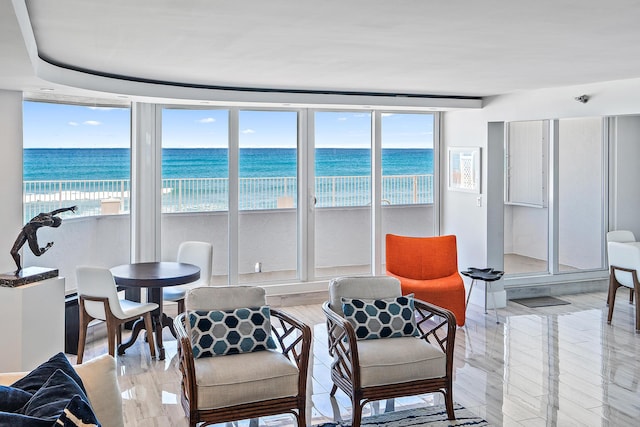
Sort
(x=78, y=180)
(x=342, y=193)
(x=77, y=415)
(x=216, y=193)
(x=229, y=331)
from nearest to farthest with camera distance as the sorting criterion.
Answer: (x=77, y=415) → (x=229, y=331) → (x=78, y=180) → (x=216, y=193) → (x=342, y=193)

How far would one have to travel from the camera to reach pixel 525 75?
5.25 m

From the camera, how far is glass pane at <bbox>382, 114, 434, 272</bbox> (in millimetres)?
7793

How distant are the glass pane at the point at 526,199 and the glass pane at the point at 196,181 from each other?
11.7ft

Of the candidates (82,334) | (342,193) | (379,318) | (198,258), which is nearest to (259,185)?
(342,193)

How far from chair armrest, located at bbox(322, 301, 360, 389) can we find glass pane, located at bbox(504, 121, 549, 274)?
410 cm

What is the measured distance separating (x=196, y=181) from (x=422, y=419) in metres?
3.97

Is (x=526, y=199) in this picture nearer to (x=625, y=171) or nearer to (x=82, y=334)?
(x=625, y=171)

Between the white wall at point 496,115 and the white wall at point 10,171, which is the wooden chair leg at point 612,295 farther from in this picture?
the white wall at point 10,171

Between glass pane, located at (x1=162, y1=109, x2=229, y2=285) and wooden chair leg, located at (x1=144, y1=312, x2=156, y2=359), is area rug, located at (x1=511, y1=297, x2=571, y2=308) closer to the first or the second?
glass pane, located at (x1=162, y1=109, x2=229, y2=285)

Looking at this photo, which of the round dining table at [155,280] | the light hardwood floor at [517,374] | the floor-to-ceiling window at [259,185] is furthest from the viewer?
the floor-to-ceiling window at [259,185]

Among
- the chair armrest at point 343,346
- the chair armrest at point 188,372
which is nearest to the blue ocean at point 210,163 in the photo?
the chair armrest at point 188,372

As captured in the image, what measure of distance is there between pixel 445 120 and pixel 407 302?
164 inches

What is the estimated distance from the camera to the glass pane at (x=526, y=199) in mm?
7684

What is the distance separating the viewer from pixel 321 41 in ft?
12.2
